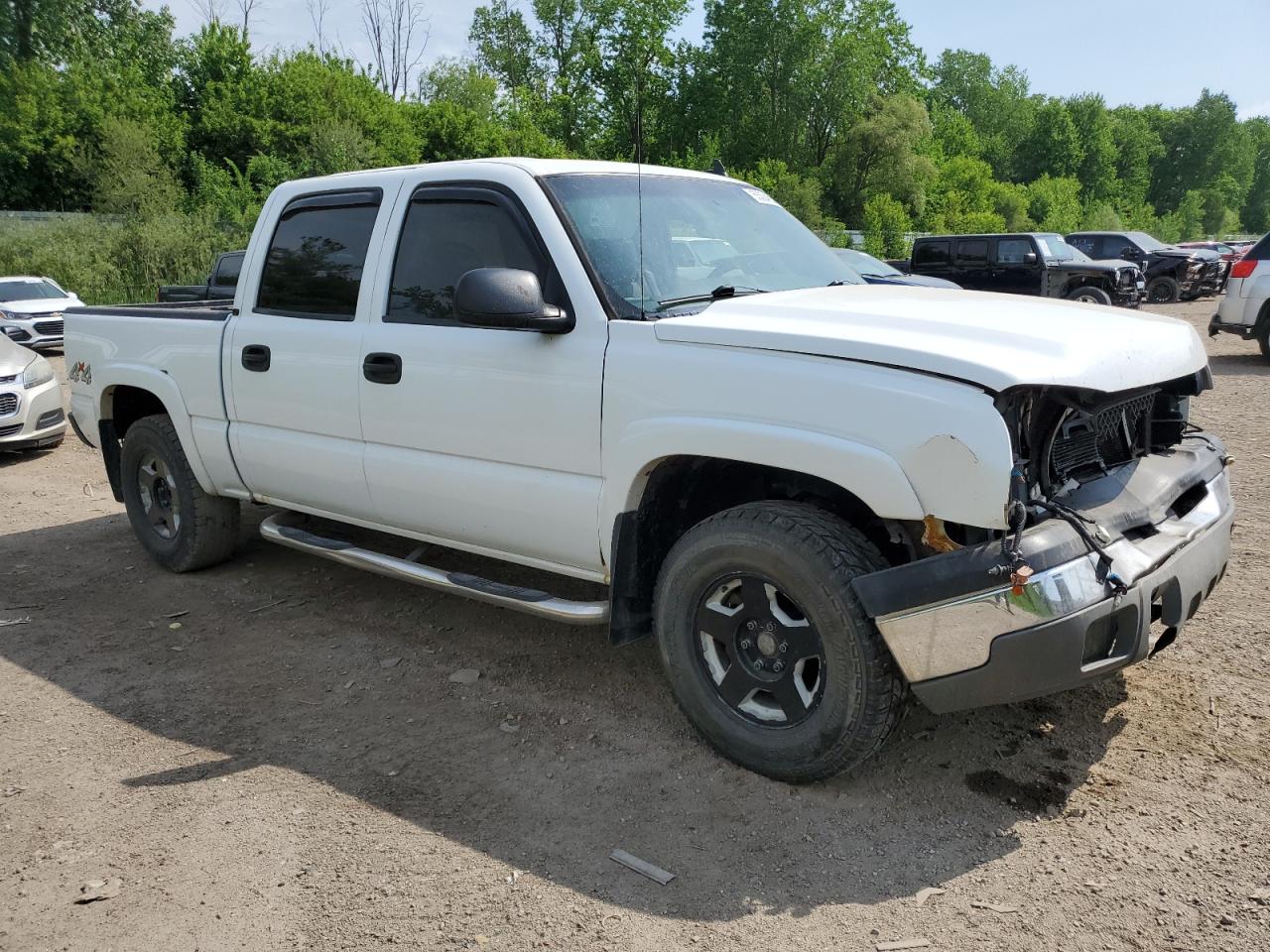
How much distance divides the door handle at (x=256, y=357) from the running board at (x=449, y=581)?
0.79 meters

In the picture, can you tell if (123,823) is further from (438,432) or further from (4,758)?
(438,432)

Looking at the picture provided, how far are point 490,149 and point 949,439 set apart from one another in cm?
4195

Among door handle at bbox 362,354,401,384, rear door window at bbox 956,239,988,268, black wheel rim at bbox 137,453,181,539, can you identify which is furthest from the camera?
rear door window at bbox 956,239,988,268

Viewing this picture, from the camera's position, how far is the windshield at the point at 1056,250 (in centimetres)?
1930

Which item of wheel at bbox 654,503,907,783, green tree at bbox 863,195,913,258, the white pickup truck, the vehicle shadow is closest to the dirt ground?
the vehicle shadow

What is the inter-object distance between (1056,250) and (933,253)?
236cm

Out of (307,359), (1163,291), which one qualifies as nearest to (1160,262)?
(1163,291)

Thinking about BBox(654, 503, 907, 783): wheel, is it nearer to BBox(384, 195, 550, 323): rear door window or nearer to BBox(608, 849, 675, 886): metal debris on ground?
BBox(608, 849, 675, 886): metal debris on ground

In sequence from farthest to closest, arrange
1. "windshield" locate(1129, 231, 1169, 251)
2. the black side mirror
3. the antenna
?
"windshield" locate(1129, 231, 1169, 251) → the antenna → the black side mirror

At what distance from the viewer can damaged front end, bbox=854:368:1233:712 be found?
270 cm

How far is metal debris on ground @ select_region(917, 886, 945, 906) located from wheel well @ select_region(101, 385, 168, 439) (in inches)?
189

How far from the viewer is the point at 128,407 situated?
6.00 metres

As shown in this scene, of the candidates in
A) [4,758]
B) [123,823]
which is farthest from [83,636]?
[123,823]

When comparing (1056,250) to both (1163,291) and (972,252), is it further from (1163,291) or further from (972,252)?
(1163,291)
